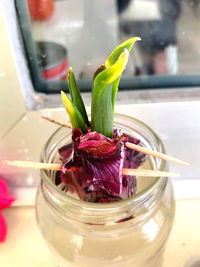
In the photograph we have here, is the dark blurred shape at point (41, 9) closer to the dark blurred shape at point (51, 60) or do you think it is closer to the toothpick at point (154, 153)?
the dark blurred shape at point (51, 60)

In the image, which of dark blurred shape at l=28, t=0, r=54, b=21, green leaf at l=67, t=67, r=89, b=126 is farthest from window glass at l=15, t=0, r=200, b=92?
green leaf at l=67, t=67, r=89, b=126

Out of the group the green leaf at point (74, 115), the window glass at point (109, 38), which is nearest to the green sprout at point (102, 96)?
the green leaf at point (74, 115)

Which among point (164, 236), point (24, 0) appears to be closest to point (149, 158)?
point (164, 236)

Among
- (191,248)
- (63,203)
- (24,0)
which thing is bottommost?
(191,248)

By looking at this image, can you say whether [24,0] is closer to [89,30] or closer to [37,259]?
[89,30]

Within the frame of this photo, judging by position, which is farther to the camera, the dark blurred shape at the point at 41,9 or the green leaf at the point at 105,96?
the dark blurred shape at the point at 41,9

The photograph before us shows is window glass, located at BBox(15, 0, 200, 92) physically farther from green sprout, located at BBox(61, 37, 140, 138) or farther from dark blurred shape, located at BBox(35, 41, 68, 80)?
green sprout, located at BBox(61, 37, 140, 138)

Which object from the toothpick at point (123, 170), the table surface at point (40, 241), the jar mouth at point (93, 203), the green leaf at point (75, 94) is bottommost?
the table surface at point (40, 241)
